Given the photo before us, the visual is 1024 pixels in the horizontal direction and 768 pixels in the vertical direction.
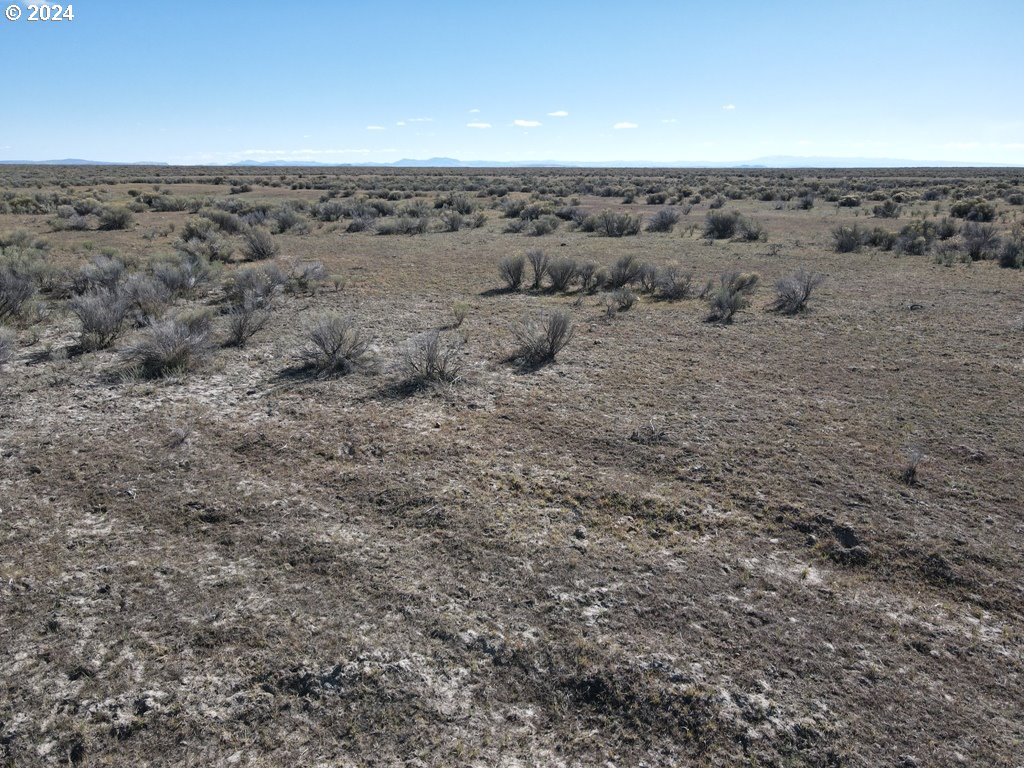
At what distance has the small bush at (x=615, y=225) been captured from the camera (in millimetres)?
25500

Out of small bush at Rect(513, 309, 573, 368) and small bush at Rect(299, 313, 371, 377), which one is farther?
small bush at Rect(513, 309, 573, 368)

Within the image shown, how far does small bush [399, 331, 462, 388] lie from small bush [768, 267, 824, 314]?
7.57 meters

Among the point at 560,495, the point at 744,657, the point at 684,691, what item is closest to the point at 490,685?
the point at 684,691

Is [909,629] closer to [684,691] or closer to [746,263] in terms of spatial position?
[684,691]

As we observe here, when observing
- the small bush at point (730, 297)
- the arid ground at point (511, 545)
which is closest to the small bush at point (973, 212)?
the small bush at point (730, 297)

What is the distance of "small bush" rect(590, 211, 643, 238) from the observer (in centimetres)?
2550

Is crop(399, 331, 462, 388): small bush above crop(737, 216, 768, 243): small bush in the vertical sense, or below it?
below

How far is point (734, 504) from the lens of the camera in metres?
6.01

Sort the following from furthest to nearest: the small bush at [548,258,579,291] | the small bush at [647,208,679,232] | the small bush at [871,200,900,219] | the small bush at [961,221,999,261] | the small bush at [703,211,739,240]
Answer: the small bush at [871,200,900,219] < the small bush at [647,208,679,232] < the small bush at [703,211,739,240] < the small bush at [961,221,999,261] < the small bush at [548,258,579,291]

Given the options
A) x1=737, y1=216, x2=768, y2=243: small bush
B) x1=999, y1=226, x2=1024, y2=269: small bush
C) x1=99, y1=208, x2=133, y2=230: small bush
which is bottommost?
x1=999, y1=226, x2=1024, y2=269: small bush

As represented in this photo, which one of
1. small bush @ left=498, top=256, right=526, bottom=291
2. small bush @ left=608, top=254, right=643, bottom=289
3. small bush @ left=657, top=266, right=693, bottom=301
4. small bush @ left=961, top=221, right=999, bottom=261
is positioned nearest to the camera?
small bush @ left=657, top=266, right=693, bottom=301

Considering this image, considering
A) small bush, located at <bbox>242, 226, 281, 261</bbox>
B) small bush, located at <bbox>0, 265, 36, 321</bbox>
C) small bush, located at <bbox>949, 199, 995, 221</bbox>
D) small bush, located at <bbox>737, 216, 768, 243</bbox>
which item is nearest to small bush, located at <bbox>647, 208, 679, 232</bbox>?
small bush, located at <bbox>737, 216, 768, 243</bbox>

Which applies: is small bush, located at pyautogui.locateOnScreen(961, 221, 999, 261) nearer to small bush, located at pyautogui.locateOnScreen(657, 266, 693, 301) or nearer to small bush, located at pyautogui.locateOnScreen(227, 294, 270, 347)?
small bush, located at pyautogui.locateOnScreen(657, 266, 693, 301)

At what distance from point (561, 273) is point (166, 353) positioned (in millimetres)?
8967
